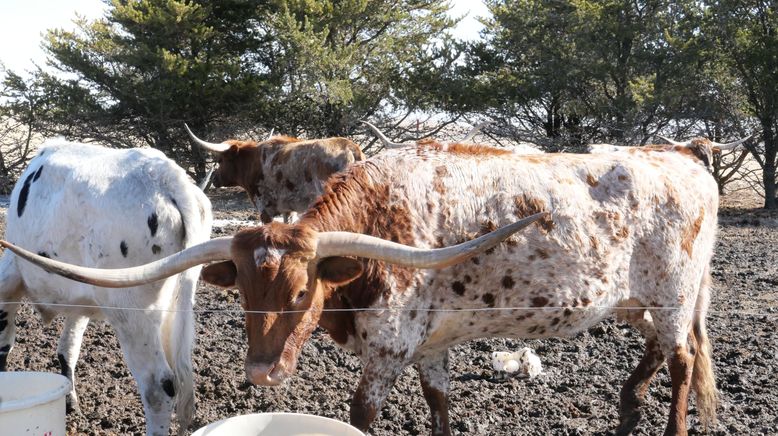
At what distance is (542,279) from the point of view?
423 centimetres

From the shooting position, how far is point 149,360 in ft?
14.0

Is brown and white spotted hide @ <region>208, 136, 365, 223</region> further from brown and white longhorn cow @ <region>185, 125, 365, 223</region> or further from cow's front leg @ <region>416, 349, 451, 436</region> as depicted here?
cow's front leg @ <region>416, 349, 451, 436</region>

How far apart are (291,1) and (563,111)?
7.29 meters

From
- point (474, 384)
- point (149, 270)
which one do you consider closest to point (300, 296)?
point (149, 270)

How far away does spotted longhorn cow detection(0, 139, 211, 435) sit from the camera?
13.9 ft

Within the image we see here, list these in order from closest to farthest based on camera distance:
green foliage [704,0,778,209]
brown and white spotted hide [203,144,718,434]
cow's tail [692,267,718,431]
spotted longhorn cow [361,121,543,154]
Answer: brown and white spotted hide [203,144,718,434] → spotted longhorn cow [361,121,543,154] → cow's tail [692,267,718,431] → green foliage [704,0,778,209]

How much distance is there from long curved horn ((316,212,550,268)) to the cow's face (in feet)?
0.24

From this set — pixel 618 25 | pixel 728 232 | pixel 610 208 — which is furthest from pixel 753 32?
pixel 610 208

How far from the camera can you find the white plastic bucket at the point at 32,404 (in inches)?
123

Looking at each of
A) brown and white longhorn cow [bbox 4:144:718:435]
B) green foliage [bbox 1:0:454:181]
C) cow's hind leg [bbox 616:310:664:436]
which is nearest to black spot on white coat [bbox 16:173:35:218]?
brown and white longhorn cow [bbox 4:144:718:435]

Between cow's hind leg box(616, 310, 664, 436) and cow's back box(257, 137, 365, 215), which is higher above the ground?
cow's back box(257, 137, 365, 215)

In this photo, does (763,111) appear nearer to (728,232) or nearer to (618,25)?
(618,25)

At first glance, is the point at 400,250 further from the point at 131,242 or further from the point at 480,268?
the point at 131,242

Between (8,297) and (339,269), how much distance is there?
2502mm
